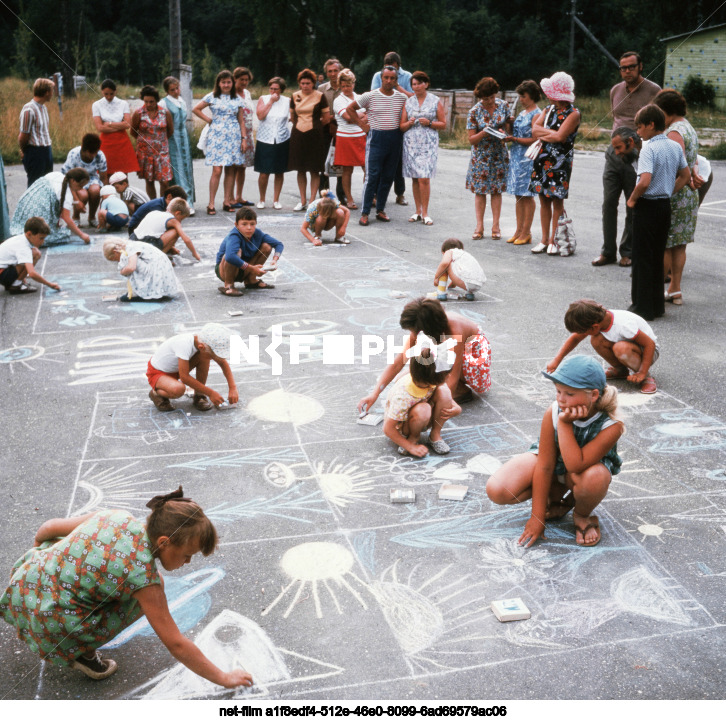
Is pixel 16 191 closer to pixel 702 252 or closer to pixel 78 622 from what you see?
pixel 702 252

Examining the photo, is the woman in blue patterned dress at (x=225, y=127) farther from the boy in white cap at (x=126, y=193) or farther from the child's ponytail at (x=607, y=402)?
the child's ponytail at (x=607, y=402)

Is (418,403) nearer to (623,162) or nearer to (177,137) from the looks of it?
(623,162)

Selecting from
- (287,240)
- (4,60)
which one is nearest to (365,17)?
(4,60)

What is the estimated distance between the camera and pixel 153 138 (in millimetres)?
9977

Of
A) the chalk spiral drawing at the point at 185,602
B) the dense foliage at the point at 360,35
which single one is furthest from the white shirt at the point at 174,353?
the dense foliage at the point at 360,35

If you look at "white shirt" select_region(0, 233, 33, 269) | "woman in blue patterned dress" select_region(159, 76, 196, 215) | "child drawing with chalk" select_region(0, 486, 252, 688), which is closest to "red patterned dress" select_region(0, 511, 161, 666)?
"child drawing with chalk" select_region(0, 486, 252, 688)

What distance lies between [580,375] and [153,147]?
8136mm

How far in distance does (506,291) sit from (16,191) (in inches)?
335

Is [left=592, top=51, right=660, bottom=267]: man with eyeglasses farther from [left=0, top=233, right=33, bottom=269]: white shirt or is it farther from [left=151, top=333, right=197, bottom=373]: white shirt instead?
[left=0, top=233, right=33, bottom=269]: white shirt

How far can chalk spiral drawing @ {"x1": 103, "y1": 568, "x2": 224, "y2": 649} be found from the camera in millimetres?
2848

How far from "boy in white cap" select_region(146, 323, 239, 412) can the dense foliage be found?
24741 millimetres

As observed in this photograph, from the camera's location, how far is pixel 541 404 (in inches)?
187

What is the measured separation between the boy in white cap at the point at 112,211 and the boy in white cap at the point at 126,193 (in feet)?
0.23

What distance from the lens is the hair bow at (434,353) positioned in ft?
13.4
